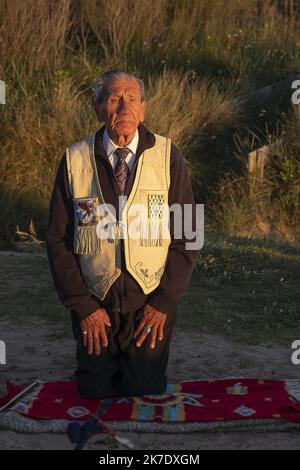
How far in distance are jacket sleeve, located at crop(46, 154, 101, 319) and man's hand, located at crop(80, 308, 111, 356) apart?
0.03 meters

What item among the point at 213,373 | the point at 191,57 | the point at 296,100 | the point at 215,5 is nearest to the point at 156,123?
the point at 296,100

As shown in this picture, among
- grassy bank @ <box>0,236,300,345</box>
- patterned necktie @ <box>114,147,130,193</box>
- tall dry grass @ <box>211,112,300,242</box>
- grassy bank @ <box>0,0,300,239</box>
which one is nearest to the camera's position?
patterned necktie @ <box>114,147,130,193</box>

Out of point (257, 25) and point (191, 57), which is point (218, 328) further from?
point (257, 25)

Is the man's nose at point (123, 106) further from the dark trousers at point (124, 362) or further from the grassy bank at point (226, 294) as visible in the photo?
the grassy bank at point (226, 294)

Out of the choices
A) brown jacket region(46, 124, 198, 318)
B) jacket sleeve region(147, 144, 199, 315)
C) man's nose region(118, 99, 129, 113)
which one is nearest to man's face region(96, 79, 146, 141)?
man's nose region(118, 99, 129, 113)

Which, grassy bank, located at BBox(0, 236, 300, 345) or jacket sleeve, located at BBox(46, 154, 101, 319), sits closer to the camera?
jacket sleeve, located at BBox(46, 154, 101, 319)

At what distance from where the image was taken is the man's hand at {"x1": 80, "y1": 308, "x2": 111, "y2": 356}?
167 inches

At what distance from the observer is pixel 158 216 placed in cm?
425

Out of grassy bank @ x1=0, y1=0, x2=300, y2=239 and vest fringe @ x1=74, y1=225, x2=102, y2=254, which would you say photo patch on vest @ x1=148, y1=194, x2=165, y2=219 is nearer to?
vest fringe @ x1=74, y1=225, x2=102, y2=254

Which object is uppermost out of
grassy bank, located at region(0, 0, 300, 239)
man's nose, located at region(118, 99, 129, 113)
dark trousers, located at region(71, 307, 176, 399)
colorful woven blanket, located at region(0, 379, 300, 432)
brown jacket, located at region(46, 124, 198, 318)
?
grassy bank, located at region(0, 0, 300, 239)

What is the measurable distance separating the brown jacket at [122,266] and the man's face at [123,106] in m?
0.12

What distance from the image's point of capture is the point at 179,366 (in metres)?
4.98

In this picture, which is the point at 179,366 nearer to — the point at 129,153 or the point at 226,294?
the point at 129,153
